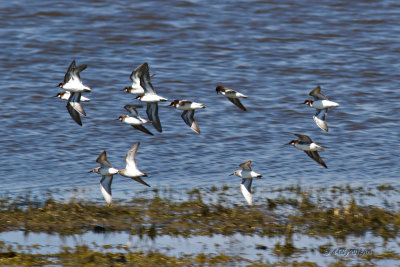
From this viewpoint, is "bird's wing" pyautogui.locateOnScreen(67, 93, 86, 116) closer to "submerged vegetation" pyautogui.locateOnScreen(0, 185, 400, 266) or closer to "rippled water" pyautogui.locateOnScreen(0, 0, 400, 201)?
"submerged vegetation" pyautogui.locateOnScreen(0, 185, 400, 266)

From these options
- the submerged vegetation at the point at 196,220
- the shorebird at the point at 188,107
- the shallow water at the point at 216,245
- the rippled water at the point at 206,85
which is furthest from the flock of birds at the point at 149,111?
the rippled water at the point at 206,85

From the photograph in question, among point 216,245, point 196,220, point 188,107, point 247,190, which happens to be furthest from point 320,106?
point 216,245

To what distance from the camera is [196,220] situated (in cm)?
1845

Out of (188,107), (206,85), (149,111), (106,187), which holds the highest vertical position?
(188,107)

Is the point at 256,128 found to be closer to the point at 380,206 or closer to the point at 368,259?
the point at 380,206

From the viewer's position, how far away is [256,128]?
28.7 m

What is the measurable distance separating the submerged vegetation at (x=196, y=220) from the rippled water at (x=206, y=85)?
1696mm

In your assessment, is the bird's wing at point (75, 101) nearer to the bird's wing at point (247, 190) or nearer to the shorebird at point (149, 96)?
the shorebird at point (149, 96)

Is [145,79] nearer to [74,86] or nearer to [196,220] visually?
[74,86]

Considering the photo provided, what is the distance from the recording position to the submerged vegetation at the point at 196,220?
1595 cm

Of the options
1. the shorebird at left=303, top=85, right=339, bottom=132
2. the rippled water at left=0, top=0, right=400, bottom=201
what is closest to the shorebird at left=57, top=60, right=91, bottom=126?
the rippled water at left=0, top=0, right=400, bottom=201

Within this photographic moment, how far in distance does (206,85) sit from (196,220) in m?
15.1

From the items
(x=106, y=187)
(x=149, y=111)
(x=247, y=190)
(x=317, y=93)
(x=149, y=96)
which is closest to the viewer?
(x=317, y=93)

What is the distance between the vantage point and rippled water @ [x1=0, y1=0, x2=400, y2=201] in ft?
80.1
